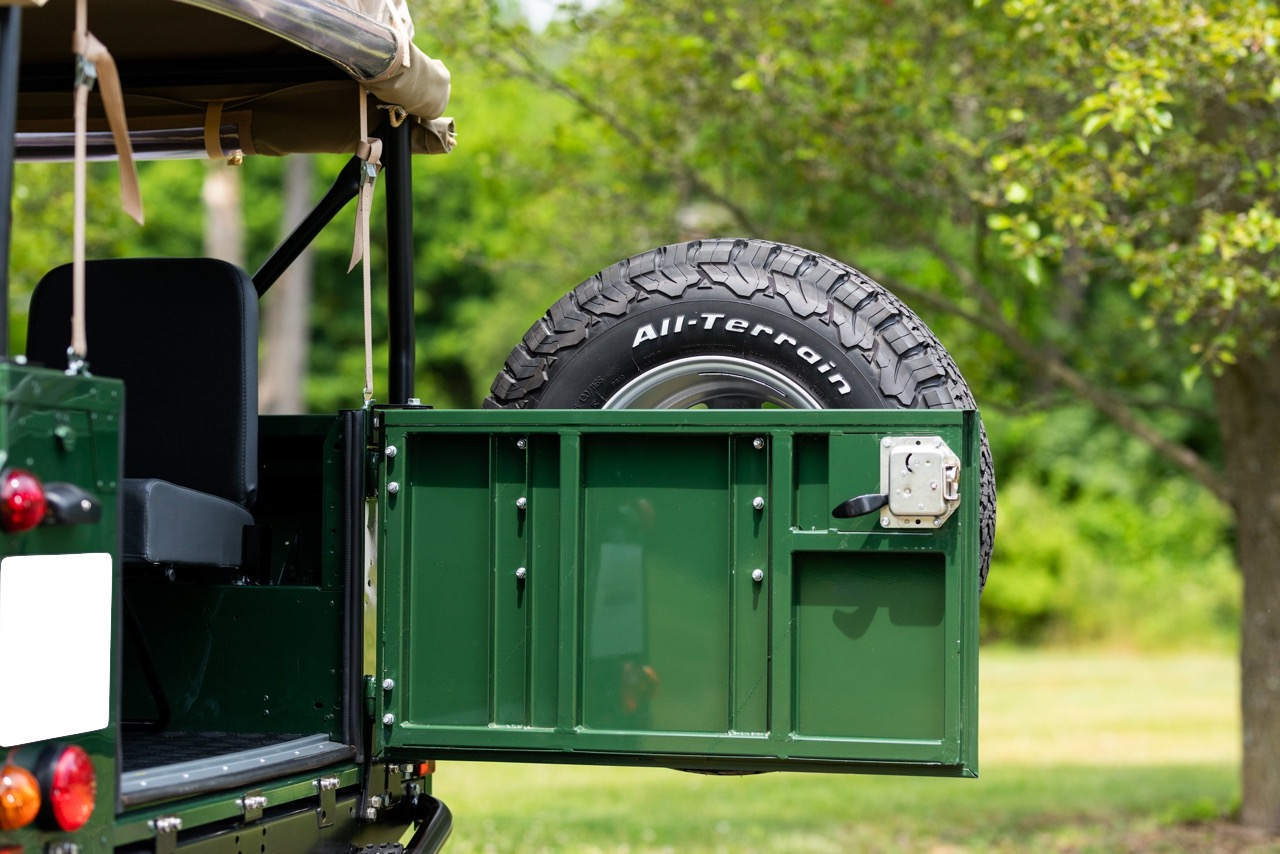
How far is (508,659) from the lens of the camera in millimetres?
3350

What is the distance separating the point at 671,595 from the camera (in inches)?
128

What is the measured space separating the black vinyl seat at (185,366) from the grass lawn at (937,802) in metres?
4.17

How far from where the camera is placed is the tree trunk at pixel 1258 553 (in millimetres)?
8117

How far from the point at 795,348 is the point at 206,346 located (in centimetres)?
138

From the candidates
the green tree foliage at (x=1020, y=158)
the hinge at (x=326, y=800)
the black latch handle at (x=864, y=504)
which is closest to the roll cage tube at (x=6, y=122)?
the hinge at (x=326, y=800)

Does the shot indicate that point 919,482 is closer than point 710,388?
Yes

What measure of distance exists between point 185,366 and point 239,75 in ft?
2.60

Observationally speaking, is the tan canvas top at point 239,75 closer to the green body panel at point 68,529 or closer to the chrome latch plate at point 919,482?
the green body panel at point 68,529

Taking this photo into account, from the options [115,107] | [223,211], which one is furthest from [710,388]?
[223,211]

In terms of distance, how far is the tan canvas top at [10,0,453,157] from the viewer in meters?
3.45

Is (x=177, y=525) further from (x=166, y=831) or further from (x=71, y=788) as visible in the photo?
(x=71, y=788)

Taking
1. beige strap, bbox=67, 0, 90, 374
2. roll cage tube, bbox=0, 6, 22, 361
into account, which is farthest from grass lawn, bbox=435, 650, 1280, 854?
roll cage tube, bbox=0, 6, 22, 361

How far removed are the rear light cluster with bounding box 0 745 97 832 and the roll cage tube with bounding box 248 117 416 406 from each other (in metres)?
1.47

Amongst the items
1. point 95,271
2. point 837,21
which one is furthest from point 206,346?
point 837,21
